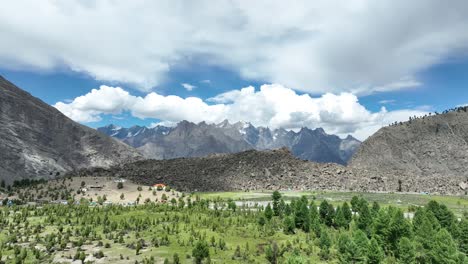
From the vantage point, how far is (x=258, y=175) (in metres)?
172

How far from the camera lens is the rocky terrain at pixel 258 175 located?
16125 centimetres

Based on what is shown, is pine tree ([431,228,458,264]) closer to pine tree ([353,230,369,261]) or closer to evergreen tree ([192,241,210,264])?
pine tree ([353,230,369,261])

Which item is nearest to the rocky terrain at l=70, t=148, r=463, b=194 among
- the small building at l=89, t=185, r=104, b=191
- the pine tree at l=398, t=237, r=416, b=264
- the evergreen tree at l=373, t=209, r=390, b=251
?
the small building at l=89, t=185, r=104, b=191

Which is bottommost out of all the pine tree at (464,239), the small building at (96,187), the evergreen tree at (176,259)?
the pine tree at (464,239)

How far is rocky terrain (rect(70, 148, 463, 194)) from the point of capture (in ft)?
529

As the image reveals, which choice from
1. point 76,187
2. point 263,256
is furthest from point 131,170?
point 263,256

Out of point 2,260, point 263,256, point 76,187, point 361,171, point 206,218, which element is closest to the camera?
point 2,260

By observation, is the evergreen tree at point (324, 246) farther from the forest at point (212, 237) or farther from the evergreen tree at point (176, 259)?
the evergreen tree at point (176, 259)

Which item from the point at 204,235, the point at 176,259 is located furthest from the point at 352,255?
the point at 176,259

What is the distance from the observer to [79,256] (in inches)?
1558

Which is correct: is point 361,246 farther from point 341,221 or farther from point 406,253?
point 341,221

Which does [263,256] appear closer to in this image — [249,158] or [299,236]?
[299,236]

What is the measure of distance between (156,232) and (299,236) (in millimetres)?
24292

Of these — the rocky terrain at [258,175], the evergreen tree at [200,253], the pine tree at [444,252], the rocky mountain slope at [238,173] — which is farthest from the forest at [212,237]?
the rocky terrain at [258,175]
